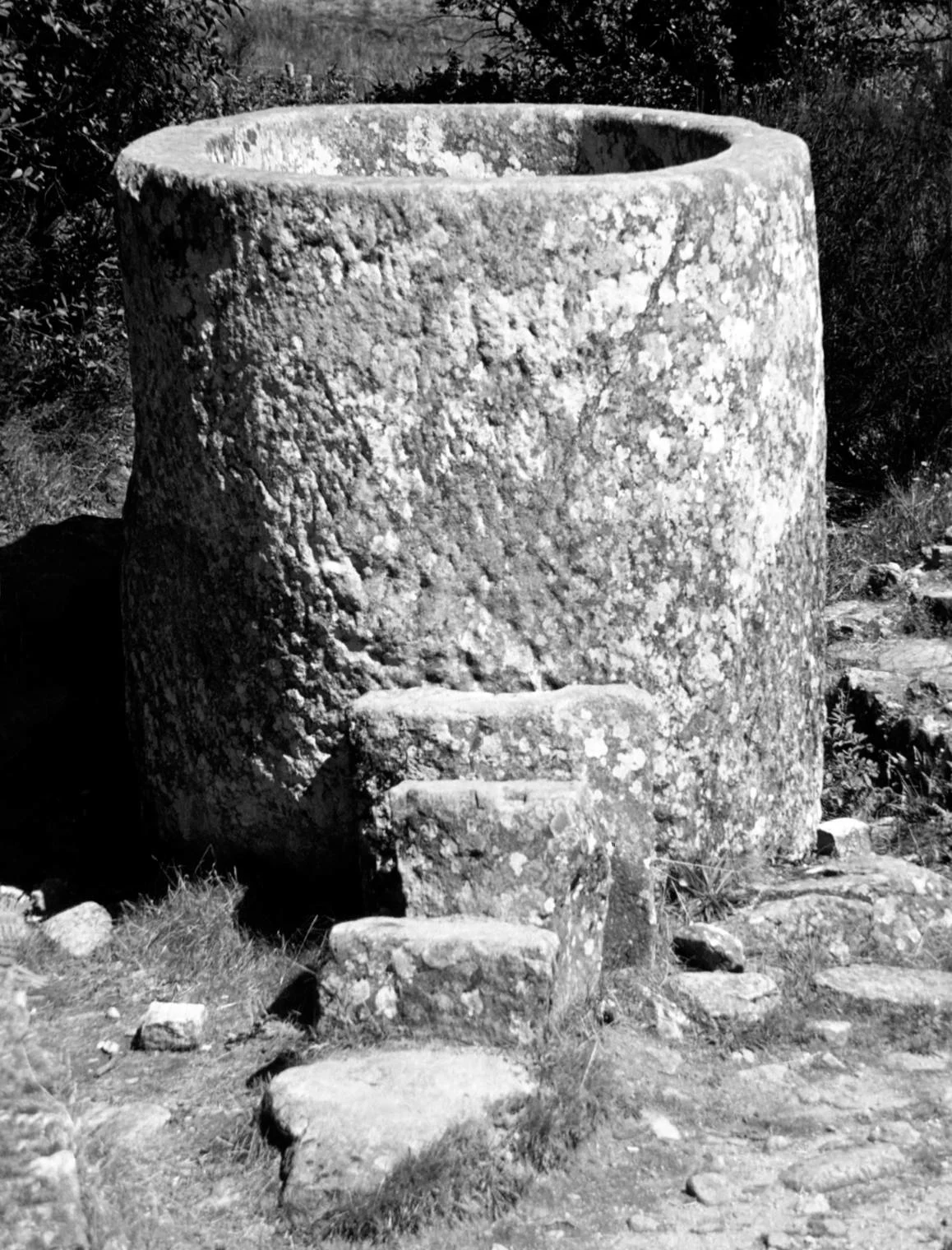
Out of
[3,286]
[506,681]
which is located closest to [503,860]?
[506,681]

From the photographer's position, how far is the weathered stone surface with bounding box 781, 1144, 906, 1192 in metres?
3.02

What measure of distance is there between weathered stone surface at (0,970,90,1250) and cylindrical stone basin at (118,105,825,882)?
142 cm

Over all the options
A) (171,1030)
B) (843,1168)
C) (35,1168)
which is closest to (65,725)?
(171,1030)

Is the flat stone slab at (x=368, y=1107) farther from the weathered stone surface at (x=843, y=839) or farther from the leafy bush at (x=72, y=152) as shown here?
the leafy bush at (x=72, y=152)

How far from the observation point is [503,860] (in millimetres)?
3385

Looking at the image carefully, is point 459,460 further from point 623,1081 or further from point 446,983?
point 623,1081

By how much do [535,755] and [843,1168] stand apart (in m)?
1.05

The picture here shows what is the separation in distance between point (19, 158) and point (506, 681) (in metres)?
4.76

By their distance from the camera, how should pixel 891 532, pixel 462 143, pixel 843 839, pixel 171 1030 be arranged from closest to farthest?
pixel 171 1030 → pixel 843 839 → pixel 462 143 → pixel 891 532

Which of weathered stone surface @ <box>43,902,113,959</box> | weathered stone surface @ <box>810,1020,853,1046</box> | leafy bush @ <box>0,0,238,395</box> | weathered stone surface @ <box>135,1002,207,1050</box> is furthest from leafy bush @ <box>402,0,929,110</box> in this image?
weathered stone surface @ <box>135,1002,207,1050</box>

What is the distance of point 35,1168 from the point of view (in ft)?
7.96

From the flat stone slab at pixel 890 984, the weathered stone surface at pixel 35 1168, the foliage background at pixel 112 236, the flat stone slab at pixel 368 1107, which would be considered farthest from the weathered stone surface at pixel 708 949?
the foliage background at pixel 112 236

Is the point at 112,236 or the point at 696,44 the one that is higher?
the point at 696,44

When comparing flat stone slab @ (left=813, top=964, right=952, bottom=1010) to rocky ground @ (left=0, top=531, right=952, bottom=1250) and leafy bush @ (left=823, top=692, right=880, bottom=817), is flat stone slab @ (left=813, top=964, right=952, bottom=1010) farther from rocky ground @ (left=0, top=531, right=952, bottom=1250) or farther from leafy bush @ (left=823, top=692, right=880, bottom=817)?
leafy bush @ (left=823, top=692, right=880, bottom=817)
